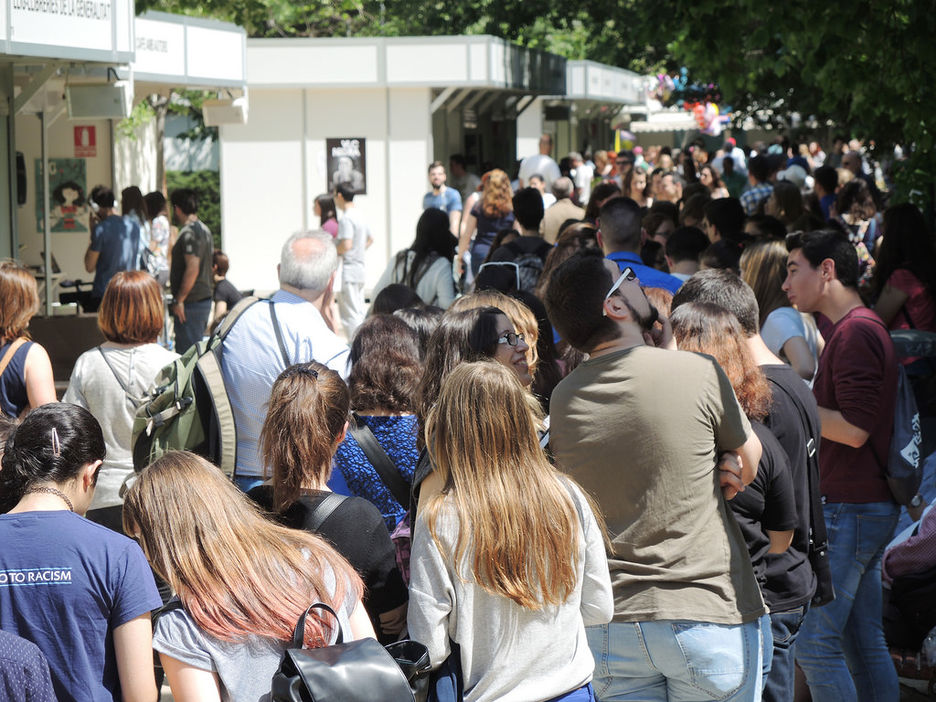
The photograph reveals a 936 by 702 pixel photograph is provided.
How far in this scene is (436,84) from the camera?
18.8m

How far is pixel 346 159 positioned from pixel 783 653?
52.4 feet

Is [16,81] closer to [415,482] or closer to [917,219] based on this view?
[917,219]

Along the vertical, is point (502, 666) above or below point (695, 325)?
below

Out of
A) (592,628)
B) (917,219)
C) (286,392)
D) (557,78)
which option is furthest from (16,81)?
(557,78)

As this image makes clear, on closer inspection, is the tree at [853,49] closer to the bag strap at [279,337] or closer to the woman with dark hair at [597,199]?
the woman with dark hair at [597,199]

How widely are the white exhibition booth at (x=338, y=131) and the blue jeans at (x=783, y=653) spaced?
15438 mm

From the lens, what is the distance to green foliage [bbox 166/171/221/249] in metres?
31.4

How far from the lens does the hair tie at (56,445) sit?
3184 mm

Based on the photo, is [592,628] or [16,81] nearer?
[592,628]

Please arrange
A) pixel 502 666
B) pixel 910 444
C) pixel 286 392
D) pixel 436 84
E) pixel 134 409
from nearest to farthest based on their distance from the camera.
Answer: pixel 502 666
pixel 286 392
pixel 910 444
pixel 134 409
pixel 436 84

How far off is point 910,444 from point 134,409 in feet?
10.4

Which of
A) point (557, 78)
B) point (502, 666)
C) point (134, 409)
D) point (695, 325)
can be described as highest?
point (557, 78)

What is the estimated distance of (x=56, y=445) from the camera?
3195 millimetres

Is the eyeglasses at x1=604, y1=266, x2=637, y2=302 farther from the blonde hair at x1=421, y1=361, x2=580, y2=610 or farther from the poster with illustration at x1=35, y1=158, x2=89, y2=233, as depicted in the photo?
the poster with illustration at x1=35, y1=158, x2=89, y2=233
